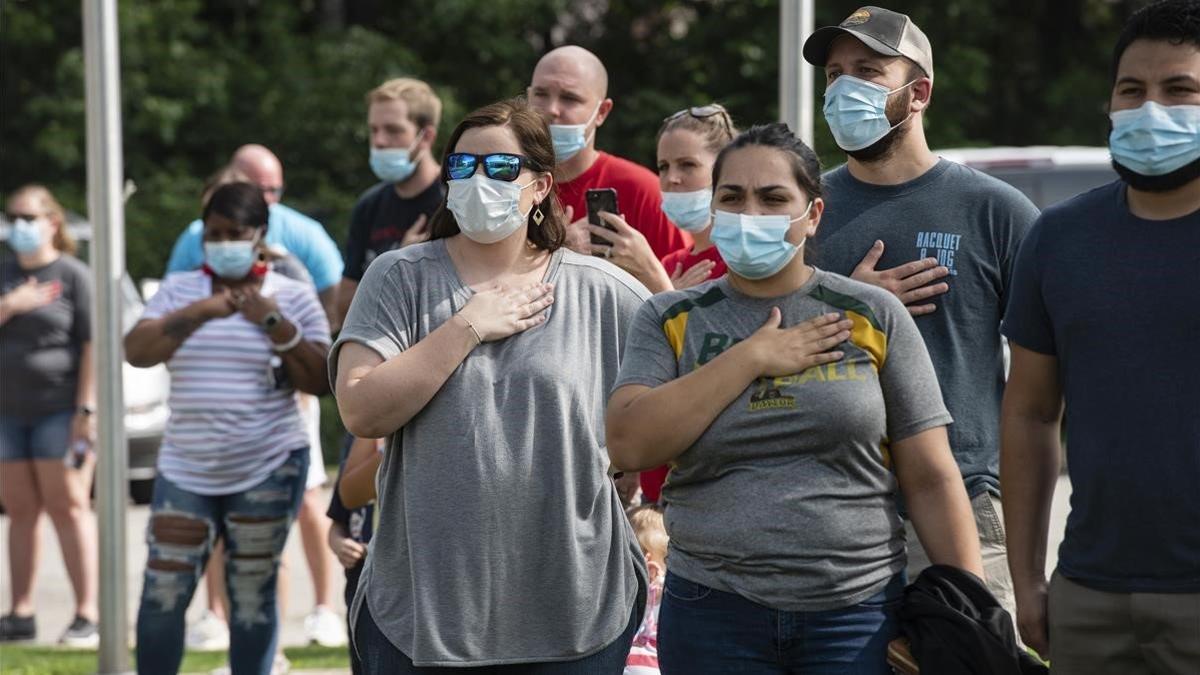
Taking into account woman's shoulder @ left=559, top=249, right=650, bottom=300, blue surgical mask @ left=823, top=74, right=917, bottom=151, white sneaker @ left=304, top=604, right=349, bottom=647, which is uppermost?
blue surgical mask @ left=823, top=74, right=917, bottom=151

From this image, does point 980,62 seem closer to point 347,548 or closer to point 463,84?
point 463,84

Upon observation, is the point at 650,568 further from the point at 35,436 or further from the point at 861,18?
the point at 35,436

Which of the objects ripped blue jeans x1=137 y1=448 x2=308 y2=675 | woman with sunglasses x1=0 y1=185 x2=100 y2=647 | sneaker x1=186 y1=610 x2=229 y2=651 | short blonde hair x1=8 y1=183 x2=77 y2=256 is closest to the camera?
ripped blue jeans x1=137 y1=448 x2=308 y2=675

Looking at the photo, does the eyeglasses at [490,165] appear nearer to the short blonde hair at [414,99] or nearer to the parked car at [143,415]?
the short blonde hair at [414,99]

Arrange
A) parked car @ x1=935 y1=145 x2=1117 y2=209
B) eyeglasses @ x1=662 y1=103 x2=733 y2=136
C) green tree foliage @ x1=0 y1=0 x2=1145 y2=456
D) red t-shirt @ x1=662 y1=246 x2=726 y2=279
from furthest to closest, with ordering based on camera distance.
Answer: green tree foliage @ x1=0 y1=0 x2=1145 y2=456, parked car @ x1=935 y1=145 x2=1117 y2=209, eyeglasses @ x1=662 y1=103 x2=733 y2=136, red t-shirt @ x1=662 y1=246 x2=726 y2=279

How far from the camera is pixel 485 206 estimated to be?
400cm

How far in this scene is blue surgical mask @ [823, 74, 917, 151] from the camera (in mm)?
4258

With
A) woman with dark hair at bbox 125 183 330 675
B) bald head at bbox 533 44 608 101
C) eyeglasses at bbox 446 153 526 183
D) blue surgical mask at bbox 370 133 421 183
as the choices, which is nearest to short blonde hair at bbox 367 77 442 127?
blue surgical mask at bbox 370 133 421 183

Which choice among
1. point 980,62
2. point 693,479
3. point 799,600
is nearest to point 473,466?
point 693,479

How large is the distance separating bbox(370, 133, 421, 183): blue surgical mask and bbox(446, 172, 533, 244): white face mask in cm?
304

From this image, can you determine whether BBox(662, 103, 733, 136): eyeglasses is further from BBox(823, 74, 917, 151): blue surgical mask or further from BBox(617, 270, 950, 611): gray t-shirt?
BBox(617, 270, 950, 611): gray t-shirt

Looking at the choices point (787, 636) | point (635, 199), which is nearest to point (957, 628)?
point (787, 636)

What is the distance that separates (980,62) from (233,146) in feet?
24.9

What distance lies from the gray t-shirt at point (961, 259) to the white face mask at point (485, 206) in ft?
2.35
